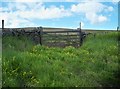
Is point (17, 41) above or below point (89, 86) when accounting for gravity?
above

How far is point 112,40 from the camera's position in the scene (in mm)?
22453

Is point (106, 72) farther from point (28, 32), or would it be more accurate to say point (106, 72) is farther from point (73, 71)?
point (28, 32)

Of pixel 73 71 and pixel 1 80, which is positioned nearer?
pixel 1 80

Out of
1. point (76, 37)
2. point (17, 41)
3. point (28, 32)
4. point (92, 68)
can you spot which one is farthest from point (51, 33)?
point (92, 68)

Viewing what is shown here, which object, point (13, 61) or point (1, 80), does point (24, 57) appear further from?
point (1, 80)

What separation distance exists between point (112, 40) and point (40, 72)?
38.1 feet

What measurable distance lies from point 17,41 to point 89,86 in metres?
6.74

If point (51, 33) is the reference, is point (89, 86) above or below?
below

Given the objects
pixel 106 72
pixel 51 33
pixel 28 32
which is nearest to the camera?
pixel 106 72

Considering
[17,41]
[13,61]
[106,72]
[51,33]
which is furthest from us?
[51,33]

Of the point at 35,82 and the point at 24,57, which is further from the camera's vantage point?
the point at 24,57

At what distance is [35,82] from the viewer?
426 inches

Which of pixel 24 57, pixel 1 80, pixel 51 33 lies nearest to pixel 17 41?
pixel 24 57

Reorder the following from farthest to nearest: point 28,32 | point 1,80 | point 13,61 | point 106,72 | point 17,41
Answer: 1. point 28,32
2. point 17,41
3. point 106,72
4. point 13,61
5. point 1,80
